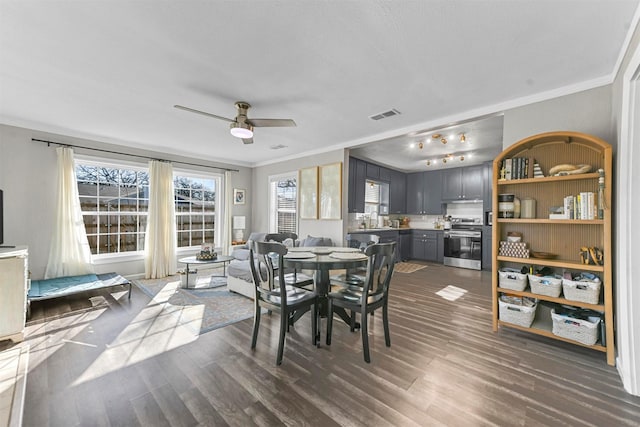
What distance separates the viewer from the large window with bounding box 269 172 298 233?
629 centimetres

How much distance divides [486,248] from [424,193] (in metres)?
2.08

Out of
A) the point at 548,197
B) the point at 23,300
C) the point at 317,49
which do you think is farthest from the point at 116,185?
the point at 548,197

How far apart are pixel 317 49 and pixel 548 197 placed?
275cm

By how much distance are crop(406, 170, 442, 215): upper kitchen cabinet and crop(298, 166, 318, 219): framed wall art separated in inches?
138

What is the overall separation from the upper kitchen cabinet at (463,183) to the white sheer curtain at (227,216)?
5.54 metres

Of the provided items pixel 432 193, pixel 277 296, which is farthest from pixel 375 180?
pixel 277 296

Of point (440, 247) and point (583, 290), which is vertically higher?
point (583, 290)

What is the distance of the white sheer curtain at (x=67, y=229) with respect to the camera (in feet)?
13.7

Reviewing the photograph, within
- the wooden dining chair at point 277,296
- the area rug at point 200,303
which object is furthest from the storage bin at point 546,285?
the area rug at point 200,303

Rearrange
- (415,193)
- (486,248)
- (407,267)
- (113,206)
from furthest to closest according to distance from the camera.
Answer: (415,193) → (407,267) → (486,248) → (113,206)

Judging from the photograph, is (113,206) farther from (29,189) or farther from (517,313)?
(517,313)

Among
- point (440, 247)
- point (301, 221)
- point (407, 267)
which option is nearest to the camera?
point (301, 221)

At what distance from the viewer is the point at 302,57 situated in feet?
7.35

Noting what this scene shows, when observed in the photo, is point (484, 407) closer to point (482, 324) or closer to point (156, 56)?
point (482, 324)
